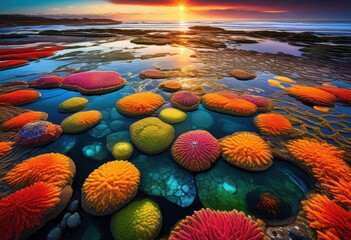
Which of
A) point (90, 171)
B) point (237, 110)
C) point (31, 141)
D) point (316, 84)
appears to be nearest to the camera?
point (90, 171)

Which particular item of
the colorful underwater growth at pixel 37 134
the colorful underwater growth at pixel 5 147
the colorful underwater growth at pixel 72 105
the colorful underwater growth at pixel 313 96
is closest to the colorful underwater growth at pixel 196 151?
the colorful underwater growth at pixel 37 134

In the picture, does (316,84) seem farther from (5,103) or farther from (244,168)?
(5,103)

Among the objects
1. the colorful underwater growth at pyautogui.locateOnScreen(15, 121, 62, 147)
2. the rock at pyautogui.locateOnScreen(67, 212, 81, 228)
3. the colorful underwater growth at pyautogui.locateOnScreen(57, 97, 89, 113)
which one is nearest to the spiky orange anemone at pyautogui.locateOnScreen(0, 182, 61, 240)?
the rock at pyautogui.locateOnScreen(67, 212, 81, 228)

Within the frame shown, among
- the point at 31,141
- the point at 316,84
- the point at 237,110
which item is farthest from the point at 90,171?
the point at 316,84

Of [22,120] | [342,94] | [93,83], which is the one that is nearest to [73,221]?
[22,120]

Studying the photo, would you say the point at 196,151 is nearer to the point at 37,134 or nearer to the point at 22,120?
the point at 37,134
